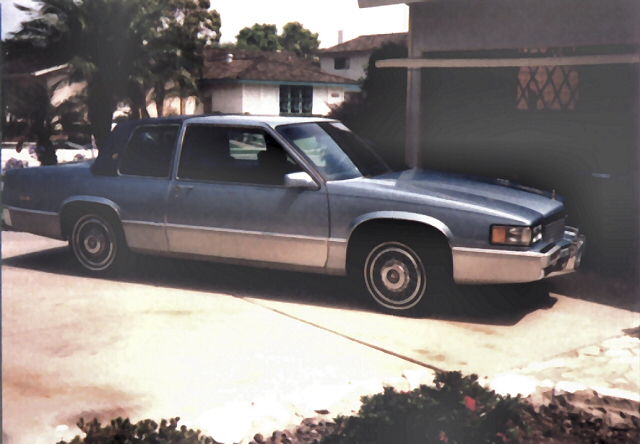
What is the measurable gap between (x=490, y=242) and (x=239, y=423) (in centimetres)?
225

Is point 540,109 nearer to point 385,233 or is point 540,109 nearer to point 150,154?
point 385,233

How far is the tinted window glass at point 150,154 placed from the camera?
A: 20.3ft

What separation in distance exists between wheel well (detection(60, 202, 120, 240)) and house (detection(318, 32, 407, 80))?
8.45 feet

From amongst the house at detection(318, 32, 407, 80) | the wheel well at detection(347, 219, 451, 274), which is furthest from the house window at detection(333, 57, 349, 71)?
the wheel well at detection(347, 219, 451, 274)

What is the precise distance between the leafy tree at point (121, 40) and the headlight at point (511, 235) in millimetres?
2247

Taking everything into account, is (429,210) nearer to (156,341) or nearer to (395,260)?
(395,260)

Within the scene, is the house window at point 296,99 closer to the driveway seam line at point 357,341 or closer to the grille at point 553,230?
the driveway seam line at point 357,341

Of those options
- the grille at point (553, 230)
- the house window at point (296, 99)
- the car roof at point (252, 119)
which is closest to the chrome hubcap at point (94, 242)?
the car roof at point (252, 119)

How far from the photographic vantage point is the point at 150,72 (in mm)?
4301

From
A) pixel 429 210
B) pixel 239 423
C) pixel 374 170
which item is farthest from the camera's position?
pixel 374 170

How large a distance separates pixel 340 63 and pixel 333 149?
1.31 m

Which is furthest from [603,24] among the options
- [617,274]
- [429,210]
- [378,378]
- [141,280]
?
[141,280]

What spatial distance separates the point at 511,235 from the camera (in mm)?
5180

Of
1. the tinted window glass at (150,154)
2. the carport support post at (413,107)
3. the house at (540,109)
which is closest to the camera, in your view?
the tinted window glass at (150,154)
